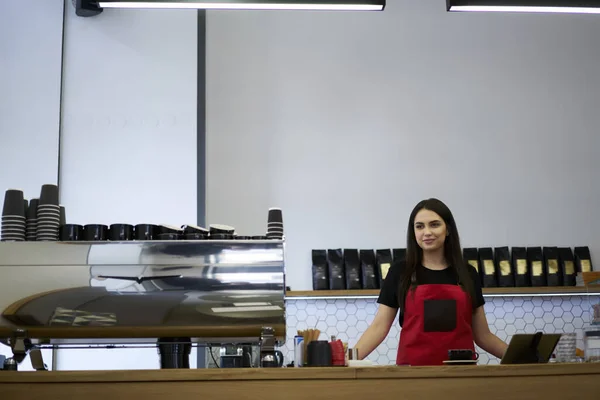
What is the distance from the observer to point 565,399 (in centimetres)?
192

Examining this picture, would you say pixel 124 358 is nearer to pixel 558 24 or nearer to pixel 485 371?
pixel 485 371

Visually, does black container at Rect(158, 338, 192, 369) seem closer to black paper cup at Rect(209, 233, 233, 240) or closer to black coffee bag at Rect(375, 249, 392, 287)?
black paper cup at Rect(209, 233, 233, 240)

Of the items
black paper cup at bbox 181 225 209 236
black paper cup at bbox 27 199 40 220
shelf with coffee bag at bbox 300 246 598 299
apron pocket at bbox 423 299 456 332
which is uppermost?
black paper cup at bbox 27 199 40 220

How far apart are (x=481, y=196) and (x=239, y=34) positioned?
1741 millimetres

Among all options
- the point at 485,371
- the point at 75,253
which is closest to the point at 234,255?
the point at 75,253

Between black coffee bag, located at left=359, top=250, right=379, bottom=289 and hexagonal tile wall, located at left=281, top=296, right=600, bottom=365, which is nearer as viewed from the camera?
black coffee bag, located at left=359, top=250, right=379, bottom=289

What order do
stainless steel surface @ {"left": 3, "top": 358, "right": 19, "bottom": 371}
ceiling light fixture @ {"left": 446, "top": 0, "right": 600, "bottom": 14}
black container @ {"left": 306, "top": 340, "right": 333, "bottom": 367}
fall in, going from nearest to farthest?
black container @ {"left": 306, "top": 340, "right": 333, "bottom": 367}
stainless steel surface @ {"left": 3, "top": 358, "right": 19, "bottom": 371}
ceiling light fixture @ {"left": 446, "top": 0, "right": 600, "bottom": 14}

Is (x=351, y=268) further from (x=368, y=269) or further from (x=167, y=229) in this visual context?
(x=167, y=229)

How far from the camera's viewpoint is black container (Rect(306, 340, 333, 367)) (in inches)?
80.3

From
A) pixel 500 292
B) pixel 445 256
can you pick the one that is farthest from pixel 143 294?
pixel 500 292

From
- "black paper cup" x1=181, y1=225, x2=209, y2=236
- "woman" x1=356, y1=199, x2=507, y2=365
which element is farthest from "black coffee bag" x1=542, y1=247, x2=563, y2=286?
"black paper cup" x1=181, y1=225, x2=209, y2=236

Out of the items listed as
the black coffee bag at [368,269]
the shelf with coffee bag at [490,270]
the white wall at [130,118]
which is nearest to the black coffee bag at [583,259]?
the shelf with coffee bag at [490,270]

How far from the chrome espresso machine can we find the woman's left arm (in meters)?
0.84

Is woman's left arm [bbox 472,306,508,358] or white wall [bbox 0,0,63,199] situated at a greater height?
white wall [bbox 0,0,63,199]
